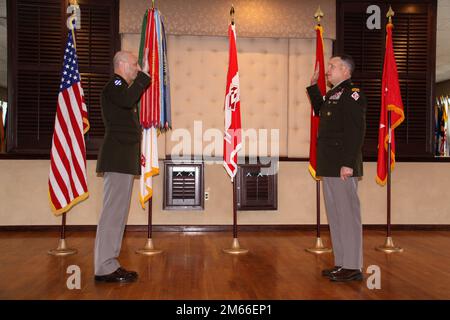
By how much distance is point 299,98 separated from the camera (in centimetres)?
527

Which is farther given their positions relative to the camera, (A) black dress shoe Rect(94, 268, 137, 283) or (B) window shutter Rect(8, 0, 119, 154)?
(B) window shutter Rect(8, 0, 119, 154)

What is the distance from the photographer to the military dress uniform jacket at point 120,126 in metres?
2.82

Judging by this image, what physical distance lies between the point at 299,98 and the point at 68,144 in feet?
8.84

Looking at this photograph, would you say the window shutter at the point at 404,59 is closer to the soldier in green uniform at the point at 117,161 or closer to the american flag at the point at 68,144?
the american flag at the point at 68,144

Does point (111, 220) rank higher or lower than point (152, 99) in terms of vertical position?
lower

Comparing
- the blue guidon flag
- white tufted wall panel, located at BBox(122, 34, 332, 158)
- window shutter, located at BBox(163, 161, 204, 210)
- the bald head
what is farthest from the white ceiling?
the bald head

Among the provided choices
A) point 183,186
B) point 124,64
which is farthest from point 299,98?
point 124,64

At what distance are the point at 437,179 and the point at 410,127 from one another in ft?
2.35

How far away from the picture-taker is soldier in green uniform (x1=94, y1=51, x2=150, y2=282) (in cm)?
282

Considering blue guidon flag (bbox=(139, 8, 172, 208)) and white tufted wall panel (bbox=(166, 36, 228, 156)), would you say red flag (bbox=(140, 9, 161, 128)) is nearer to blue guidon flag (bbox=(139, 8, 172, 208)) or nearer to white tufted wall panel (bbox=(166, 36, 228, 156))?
blue guidon flag (bbox=(139, 8, 172, 208))

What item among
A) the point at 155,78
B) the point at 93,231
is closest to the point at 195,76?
the point at 155,78

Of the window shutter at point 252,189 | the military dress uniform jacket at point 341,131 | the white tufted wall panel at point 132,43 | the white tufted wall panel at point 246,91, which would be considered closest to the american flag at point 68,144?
the white tufted wall panel at point 132,43

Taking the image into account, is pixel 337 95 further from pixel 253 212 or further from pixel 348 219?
pixel 253 212

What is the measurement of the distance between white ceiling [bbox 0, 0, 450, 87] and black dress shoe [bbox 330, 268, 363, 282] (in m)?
4.71
